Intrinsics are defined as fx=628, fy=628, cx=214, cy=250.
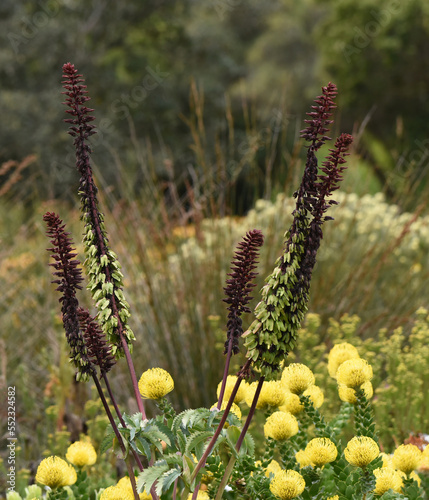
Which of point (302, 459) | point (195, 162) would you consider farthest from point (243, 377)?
point (195, 162)

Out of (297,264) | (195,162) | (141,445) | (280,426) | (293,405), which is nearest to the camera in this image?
(297,264)

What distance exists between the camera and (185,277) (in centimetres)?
327

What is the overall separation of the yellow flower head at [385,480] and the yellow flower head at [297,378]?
21 centimetres

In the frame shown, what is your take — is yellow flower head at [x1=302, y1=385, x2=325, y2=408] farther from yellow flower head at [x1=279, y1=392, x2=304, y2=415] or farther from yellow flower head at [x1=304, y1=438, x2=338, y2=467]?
yellow flower head at [x1=304, y1=438, x2=338, y2=467]

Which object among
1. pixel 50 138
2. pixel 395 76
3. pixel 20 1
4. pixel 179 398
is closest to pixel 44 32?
pixel 20 1

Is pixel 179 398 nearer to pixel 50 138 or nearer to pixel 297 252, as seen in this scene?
pixel 297 252

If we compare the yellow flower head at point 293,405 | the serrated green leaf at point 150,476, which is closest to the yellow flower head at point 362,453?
the yellow flower head at point 293,405

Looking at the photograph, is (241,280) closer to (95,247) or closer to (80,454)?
(95,247)

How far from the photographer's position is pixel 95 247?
1.04m

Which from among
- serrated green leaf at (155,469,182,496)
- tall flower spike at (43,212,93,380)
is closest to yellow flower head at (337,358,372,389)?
serrated green leaf at (155,469,182,496)

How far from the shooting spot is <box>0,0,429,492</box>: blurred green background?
3.20 m

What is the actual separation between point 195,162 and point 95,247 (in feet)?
16.1

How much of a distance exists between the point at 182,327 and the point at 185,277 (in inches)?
10.6

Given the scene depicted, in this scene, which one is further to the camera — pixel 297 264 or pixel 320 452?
pixel 320 452
